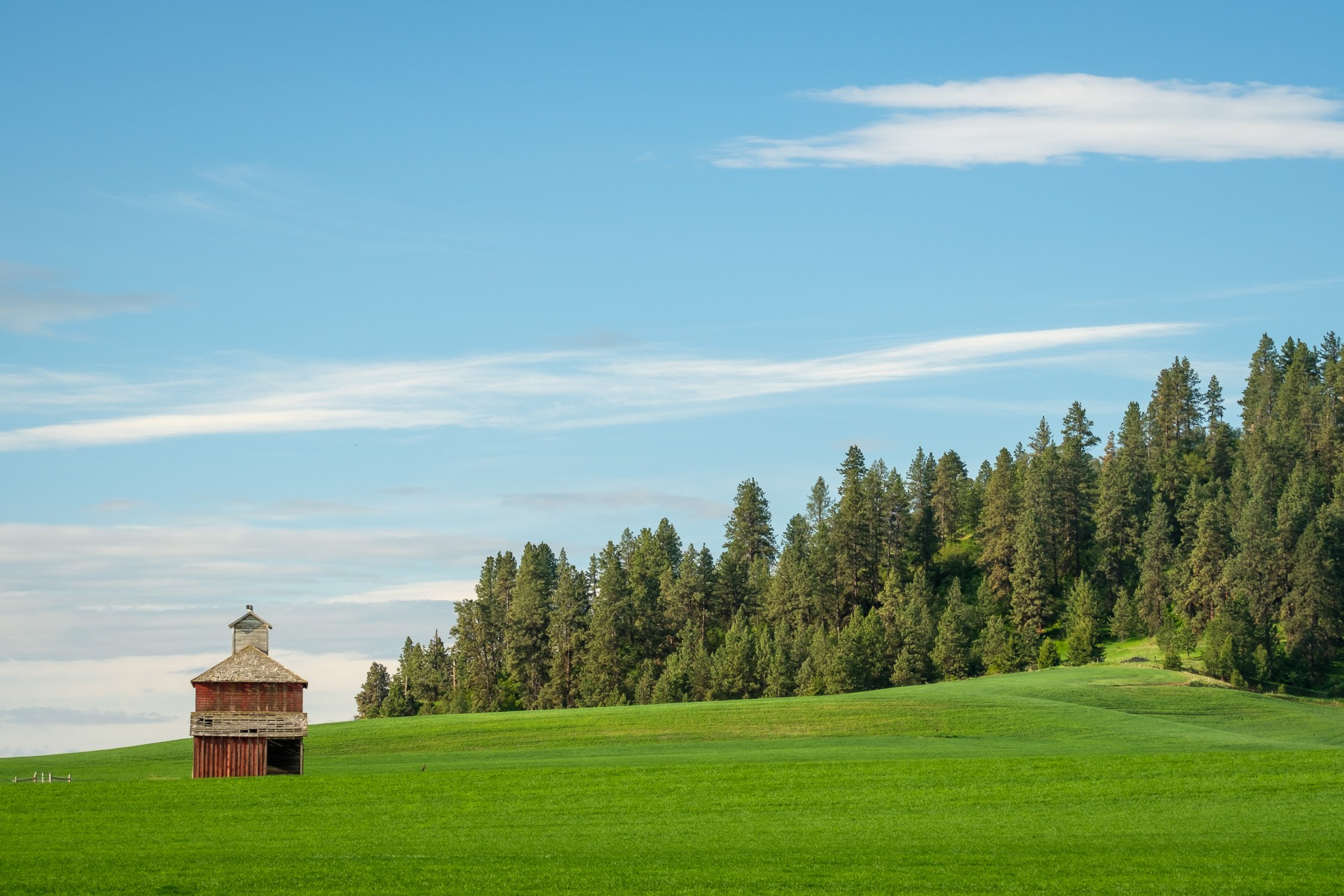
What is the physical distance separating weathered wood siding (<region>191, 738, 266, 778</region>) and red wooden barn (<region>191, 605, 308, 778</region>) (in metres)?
0.02

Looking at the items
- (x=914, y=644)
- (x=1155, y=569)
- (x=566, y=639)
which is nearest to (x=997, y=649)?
(x=914, y=644)

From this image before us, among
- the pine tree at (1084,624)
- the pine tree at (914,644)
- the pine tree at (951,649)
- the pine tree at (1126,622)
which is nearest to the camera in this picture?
the pine tree at (1084,624)

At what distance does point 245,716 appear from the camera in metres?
56.1

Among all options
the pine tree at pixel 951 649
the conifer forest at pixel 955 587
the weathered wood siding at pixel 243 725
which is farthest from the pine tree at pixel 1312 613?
the weathered wood siding at pixel 243 725

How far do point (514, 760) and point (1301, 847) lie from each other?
114ft

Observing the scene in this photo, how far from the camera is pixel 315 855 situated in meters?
34.9

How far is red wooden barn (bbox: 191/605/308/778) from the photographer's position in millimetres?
55906

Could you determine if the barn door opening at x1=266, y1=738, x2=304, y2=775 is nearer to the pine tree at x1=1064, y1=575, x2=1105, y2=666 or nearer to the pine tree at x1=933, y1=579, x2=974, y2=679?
the pine tree at x1=933, y1=579, x2=974, y2=679

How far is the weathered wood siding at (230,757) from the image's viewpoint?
5578cm

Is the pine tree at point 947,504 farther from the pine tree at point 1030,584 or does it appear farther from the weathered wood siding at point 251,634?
the weathered wood siding at point 251,634

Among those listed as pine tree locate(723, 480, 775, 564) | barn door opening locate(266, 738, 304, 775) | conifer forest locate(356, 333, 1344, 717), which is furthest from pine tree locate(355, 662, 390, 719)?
barn door opening locate(266, 738, 304, 775)

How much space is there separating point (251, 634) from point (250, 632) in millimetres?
105

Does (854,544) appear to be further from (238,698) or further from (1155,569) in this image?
(238,698)

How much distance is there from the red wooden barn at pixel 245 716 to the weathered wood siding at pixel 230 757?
0.02 metres
